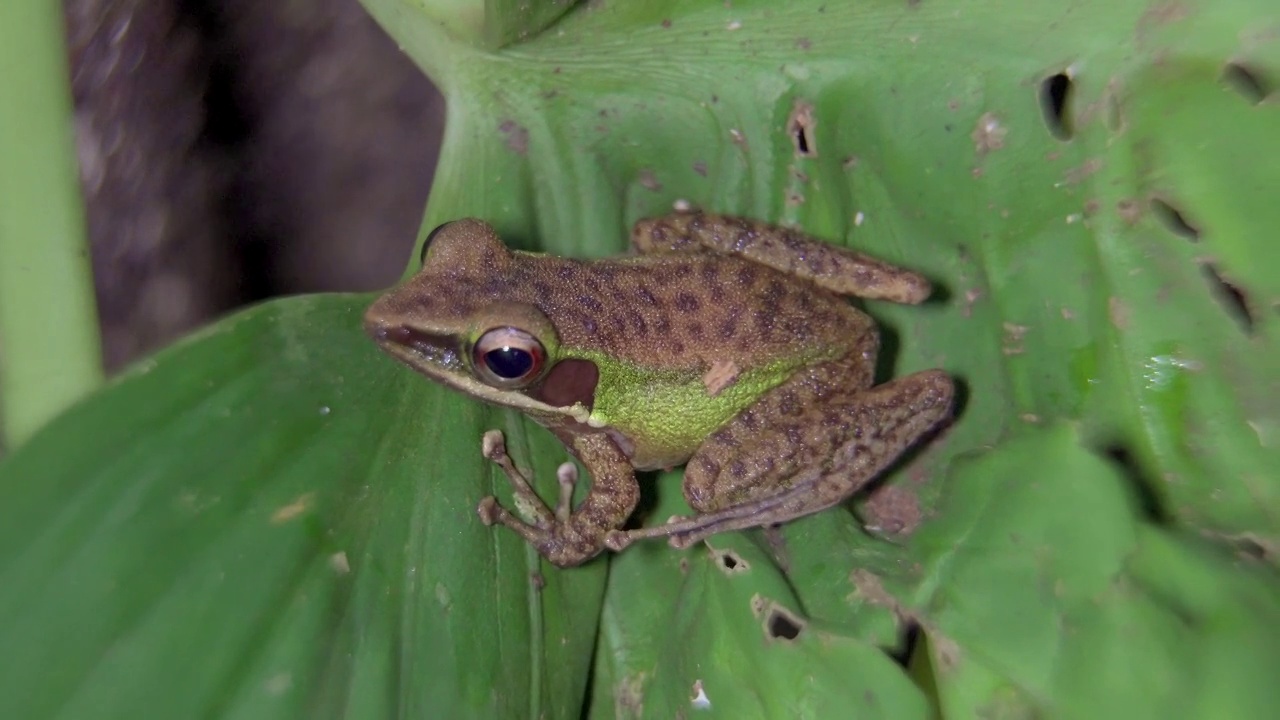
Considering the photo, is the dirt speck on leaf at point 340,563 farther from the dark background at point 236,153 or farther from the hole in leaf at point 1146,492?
the hole in leaf at point 1146,492

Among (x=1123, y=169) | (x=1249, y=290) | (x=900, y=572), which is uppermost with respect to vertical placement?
(x=1123, y=169)

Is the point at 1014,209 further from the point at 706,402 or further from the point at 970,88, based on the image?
the point at 706,402

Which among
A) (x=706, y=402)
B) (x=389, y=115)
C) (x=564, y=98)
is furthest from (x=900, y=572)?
(x=389, y=115)

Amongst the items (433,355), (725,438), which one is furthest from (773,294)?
(433,355)

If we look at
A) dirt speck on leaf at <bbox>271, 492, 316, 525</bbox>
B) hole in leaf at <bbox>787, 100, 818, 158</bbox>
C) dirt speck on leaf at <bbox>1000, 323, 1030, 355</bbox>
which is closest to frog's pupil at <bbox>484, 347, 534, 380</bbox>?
dirt speck on leaf at <bbox>271, 492, 316, 525</bbox>

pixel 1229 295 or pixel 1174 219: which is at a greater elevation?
pixel 1174 219

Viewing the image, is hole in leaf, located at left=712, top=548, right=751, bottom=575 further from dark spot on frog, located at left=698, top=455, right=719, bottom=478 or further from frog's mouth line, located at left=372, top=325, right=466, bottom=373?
frog's mouth line, located at left=372, top=325, right=466, bottom=373

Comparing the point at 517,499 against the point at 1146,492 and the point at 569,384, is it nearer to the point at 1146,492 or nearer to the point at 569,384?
the point at 569,384
